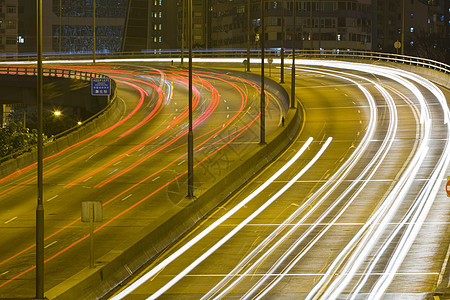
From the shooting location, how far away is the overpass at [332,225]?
25.1 metres

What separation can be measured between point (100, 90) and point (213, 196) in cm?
3798

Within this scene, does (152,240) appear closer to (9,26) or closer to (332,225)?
(332,225)

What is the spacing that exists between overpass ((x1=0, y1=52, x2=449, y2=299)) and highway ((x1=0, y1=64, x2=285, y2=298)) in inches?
94.4

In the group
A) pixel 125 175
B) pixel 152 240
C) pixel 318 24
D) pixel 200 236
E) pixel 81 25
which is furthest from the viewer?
pixel 81 25

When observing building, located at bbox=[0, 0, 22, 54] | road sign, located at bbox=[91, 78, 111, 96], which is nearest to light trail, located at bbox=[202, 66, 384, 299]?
road sign, located at bbox=[91, 78, 111, 96]

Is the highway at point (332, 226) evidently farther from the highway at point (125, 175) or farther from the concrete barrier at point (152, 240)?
the highway at point (125, 175)

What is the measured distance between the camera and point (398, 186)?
40.6 metres

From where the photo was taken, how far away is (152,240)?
95.3 ft

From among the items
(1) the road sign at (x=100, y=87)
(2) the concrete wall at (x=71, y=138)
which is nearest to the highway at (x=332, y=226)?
(2) the concrete wall at (x=71, y=138)

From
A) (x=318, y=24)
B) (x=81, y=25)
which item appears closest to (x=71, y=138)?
(x=318, y=24)

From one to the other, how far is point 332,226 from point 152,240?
7.84 meters

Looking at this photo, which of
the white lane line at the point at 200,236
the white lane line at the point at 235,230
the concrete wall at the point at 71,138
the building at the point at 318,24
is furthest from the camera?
the building at the point at 318,24

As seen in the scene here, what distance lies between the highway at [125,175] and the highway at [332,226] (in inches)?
98.0

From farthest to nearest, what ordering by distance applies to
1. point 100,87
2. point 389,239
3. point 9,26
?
point 9,26
point 100,87
point 389,239
